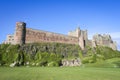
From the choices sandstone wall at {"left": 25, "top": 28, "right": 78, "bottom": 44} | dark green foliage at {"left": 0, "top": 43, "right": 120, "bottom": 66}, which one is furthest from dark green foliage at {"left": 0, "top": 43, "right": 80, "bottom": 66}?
sandstone wall at {"left": 25, "top": 28, "right": 78, "bottom": 44}

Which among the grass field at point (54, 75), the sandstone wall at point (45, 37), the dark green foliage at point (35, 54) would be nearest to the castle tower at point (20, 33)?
the sandstone wall at point (45, 37)

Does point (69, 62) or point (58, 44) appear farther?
point (58, 44)

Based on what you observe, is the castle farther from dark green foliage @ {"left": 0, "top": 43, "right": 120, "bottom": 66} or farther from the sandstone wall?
dark green foliage @ {"left": 0, "top": 43, "right": 120, "bottom": 66}

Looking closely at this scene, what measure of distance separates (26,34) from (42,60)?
46.5ft

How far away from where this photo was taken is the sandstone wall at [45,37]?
84.6 metres

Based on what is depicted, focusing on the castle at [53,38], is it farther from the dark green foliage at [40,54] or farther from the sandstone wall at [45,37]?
the dark green foliage at [40,54]

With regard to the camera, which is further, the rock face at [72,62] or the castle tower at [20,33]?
the castle tower at [20,33]

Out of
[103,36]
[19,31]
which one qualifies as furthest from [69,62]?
[103,36]

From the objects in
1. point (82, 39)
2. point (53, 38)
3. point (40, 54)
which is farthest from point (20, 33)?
point (82, 39)

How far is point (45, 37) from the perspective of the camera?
299 feet

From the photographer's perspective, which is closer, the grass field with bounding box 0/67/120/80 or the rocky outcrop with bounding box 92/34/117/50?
the grass field with bounding box 0/67/120/80

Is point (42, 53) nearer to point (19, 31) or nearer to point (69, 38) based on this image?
point (19, 31)

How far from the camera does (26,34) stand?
83625mm

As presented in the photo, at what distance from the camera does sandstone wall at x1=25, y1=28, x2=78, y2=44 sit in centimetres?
8457
